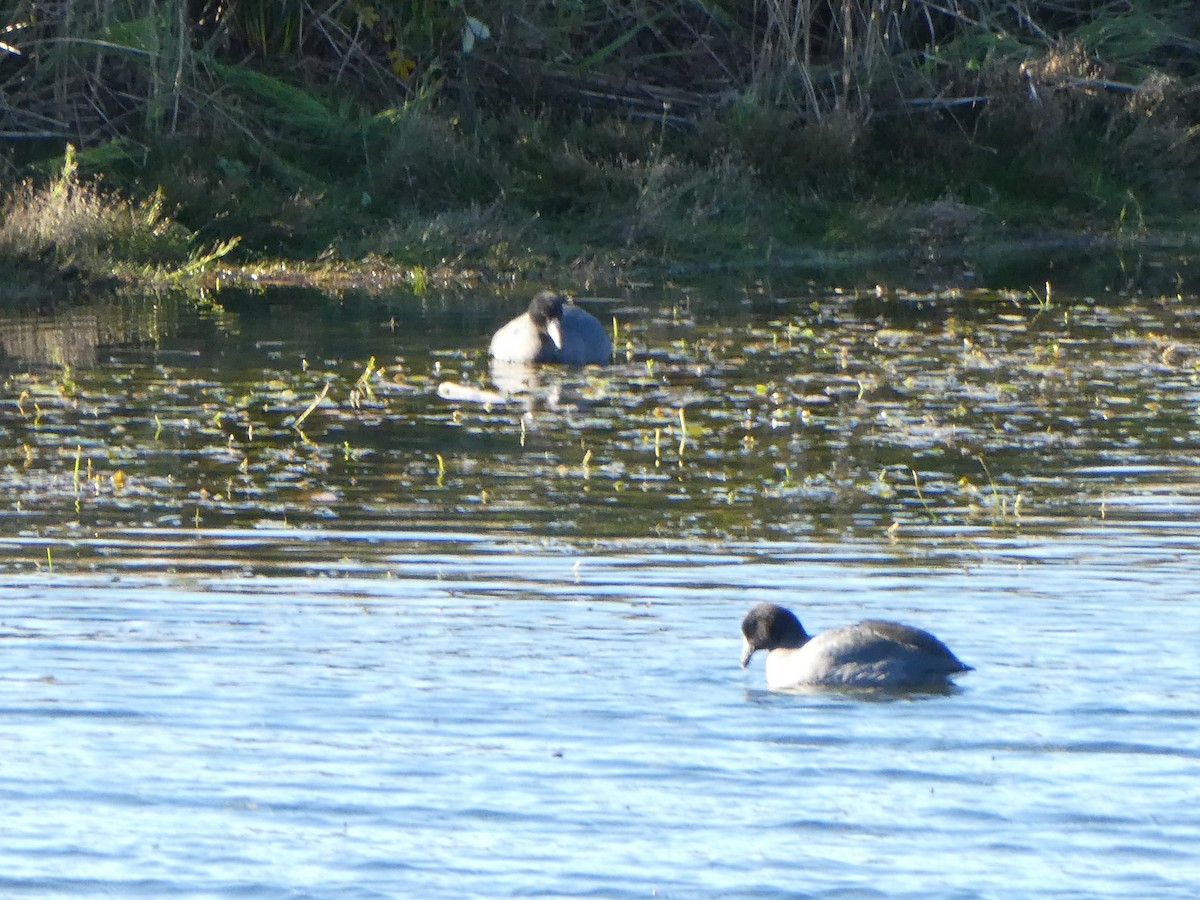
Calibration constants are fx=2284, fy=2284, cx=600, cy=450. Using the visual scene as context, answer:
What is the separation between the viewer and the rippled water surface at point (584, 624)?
6520 mm

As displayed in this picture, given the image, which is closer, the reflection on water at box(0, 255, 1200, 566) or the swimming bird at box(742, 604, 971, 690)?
the swimming bird at box(742, 604, 971, 690)

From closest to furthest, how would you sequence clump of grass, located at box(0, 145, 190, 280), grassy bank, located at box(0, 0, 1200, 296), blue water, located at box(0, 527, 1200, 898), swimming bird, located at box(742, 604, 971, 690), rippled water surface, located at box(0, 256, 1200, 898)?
blue water, located at box(0, 527, 1200, 898) < rippled water surface, located at box(0, 256, 1200, 898) < swimming bird, located at box(742, 604, 971, 690) < clump of grass, located at box(0, 145, 190, 280) < grassy bank, located at box(0, 0, 1200, 296)

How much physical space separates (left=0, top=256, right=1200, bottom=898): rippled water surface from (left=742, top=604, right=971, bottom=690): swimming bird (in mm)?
104

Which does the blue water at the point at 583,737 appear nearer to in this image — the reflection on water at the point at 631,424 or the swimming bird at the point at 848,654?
the swimming bird at the point at 848,654

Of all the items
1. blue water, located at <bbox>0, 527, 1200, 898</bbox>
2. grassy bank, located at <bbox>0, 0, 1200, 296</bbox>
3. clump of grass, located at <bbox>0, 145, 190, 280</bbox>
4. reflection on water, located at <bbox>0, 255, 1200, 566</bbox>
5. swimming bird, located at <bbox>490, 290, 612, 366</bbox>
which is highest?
grassy bank, located at <bbox>0, 0, 1200, 296</bbox>

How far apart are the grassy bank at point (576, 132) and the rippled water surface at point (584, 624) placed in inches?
265

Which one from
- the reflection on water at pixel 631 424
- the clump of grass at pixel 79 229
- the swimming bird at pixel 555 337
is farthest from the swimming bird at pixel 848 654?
the clump of grass at pixel 79 229

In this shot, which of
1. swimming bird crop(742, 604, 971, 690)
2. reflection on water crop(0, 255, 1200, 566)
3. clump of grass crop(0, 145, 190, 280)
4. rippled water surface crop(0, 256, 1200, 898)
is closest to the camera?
rippled water surface crop(0, 256, 1200, 898)

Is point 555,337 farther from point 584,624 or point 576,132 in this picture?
point 576,132

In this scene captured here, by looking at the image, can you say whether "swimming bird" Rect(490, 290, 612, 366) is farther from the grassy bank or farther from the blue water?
the blue water

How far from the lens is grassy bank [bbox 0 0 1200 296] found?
22828 mm

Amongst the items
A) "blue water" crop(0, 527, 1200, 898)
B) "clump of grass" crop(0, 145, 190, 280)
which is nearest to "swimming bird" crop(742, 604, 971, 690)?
"blue water" crop(0, 527, 1200, 898)

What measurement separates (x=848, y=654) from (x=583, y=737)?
1.21 meters

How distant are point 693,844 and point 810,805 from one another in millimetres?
473
